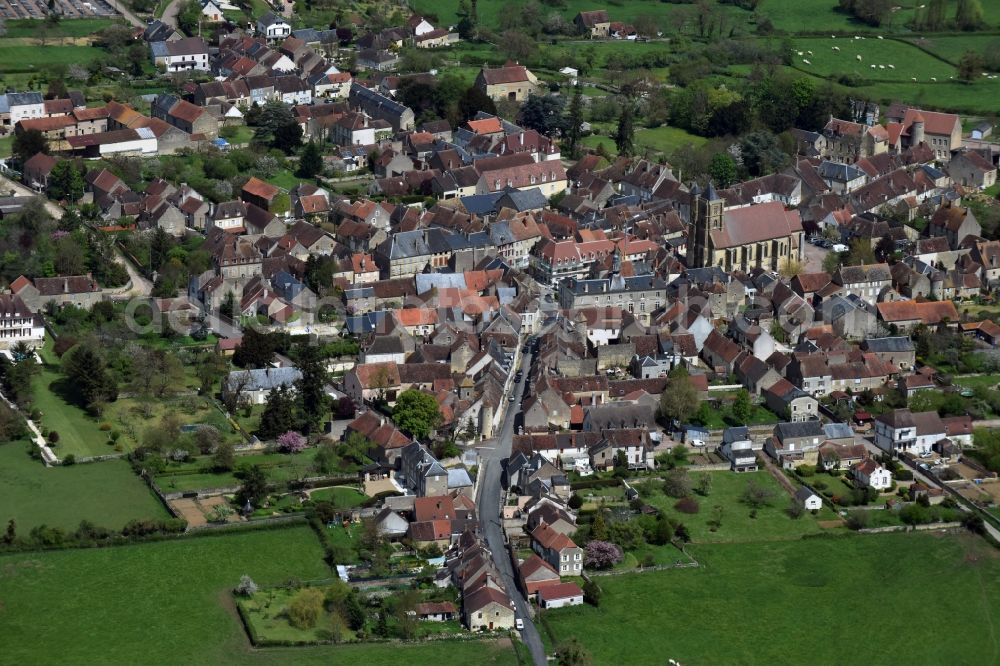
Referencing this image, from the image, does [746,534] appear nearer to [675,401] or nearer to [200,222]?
[675,401]

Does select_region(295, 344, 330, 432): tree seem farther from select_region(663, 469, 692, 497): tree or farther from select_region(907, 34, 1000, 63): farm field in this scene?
select_region(907, 34, 1000, 63): farm field

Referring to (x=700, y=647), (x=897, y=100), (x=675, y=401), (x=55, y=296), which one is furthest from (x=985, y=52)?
(x=700, y=647)

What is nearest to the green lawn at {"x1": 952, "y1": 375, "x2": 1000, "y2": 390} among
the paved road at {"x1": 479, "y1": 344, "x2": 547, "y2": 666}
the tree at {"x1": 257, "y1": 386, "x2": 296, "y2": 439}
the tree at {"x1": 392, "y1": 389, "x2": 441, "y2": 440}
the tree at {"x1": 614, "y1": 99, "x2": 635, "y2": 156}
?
the paved road at {"x1": 479, "y1": 344, "x2": 547, "y2": 666}

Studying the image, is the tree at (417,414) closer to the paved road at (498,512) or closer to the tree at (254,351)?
the paved road at (498,512)

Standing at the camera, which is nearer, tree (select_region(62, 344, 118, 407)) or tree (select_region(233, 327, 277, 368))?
tree (select_region(62, 344, 118, 407))

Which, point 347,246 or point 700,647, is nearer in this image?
point 700,647

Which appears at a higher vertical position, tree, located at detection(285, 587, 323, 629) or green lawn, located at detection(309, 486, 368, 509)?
tree, located at detection(285, 587, 323, 629)
